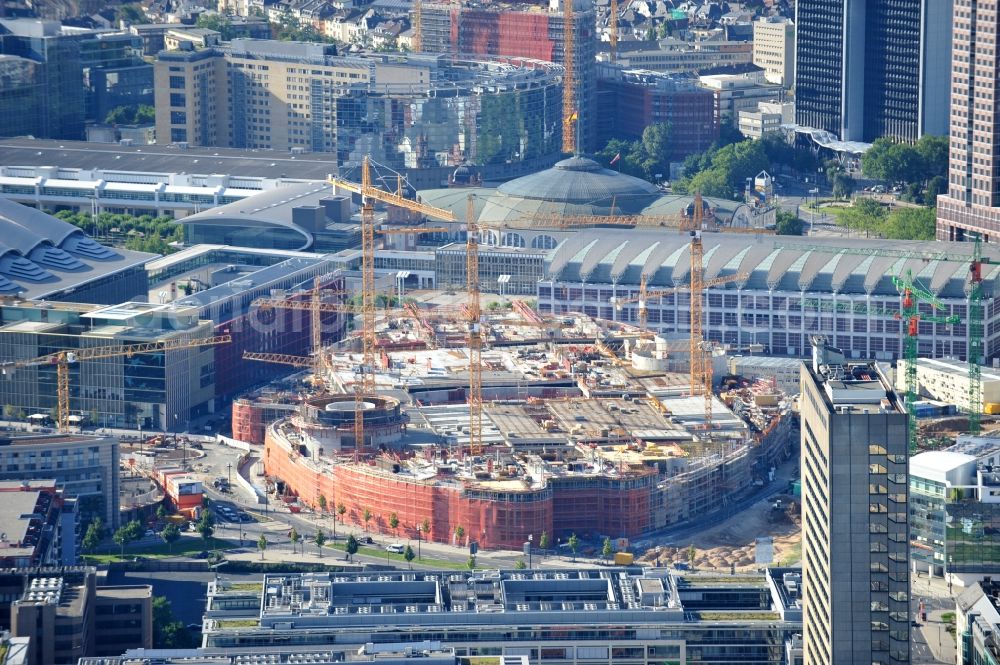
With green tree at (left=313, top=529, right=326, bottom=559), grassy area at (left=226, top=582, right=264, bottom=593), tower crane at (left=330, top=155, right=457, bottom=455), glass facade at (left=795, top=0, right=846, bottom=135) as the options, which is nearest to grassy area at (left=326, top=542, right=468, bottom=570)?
green tree at (left=313, top=529, right=326, bottom=559)

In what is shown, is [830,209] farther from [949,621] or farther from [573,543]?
[949,621]

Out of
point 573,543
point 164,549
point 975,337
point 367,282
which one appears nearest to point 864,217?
point 975,337

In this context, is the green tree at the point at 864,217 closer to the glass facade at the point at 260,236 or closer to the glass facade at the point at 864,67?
the glass facade at the point at 864,67

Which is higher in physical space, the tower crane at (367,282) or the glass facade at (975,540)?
the tower crane at (367,282)

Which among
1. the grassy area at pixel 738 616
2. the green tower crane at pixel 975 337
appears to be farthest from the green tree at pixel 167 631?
the green tower crane at pixel 975 337

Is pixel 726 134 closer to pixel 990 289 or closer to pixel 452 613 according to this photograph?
pixel 990 289

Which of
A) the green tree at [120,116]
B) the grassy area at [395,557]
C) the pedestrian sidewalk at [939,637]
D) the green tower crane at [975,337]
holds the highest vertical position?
the green tree at [120,116]

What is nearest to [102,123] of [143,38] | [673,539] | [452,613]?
[143,38]
